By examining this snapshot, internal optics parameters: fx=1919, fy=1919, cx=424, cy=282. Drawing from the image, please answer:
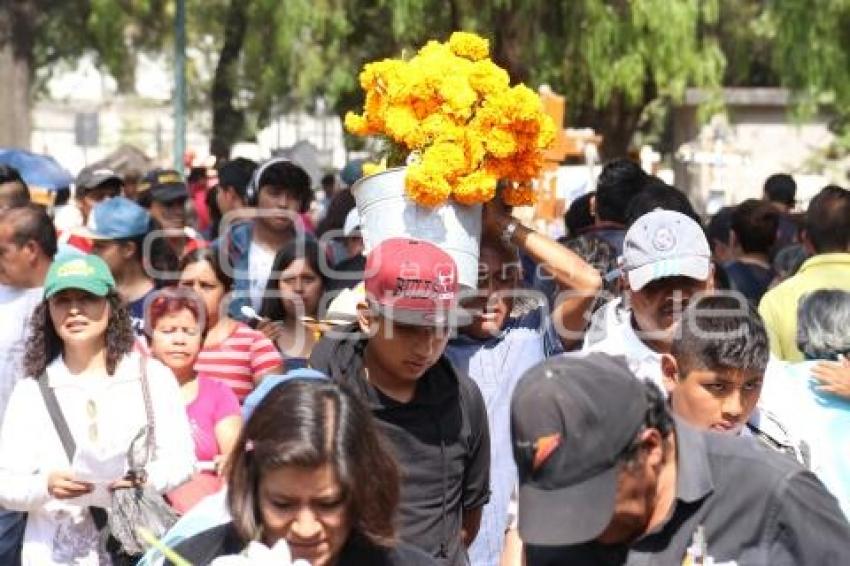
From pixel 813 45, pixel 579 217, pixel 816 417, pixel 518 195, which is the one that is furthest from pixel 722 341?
pixel 813 45

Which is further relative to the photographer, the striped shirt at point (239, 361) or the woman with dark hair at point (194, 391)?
the striped shirt at point (239, 361)

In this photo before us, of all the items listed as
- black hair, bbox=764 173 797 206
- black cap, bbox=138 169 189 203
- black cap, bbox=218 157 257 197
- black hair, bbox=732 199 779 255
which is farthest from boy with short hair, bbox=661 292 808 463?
black hair, bbox=764 173 797 206

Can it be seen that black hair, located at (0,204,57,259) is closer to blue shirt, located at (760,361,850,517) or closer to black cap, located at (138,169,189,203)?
blue shirt, located at (760,361,850,517)

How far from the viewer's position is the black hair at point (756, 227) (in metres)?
10.7

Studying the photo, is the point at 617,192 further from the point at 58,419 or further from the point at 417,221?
the point at 58,419

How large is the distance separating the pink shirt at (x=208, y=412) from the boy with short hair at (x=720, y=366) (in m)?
2.27

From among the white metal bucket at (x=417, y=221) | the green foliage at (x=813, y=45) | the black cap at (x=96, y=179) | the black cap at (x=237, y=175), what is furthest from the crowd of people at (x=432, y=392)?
the green foliage at (x=813, y=45)

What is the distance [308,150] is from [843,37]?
22.7 ft

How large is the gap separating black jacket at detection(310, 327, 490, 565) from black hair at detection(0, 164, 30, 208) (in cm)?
455

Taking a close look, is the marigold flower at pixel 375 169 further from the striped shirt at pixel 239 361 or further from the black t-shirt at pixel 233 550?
the black t-shirt at pixel 233 550

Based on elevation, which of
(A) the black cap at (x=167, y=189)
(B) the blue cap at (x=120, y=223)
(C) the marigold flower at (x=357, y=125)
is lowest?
(B) the blue cap at (x=120, y=223)

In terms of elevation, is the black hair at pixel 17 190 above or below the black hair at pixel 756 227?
above

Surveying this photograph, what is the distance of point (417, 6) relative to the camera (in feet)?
60.1

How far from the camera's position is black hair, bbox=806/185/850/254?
834 centimetres
